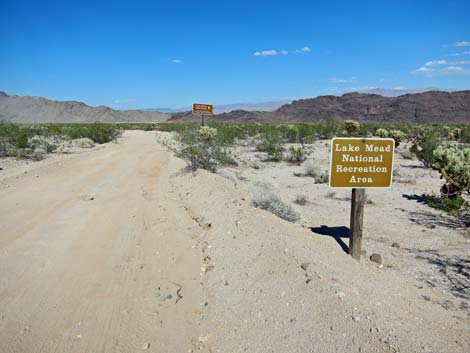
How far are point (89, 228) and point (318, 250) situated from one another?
4050 mm

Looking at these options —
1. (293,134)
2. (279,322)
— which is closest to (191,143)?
(279,322)

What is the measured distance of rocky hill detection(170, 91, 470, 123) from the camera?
101 metres

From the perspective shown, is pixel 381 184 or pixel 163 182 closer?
pixel 381 184

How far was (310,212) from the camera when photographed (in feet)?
28.5

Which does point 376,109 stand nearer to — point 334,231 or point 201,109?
point 201,109

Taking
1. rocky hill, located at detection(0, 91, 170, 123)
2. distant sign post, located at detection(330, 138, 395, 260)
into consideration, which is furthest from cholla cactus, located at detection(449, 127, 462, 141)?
rocky hill, located at detection(0, 91, 170, 123)

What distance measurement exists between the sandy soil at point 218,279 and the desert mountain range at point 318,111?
10073 cm

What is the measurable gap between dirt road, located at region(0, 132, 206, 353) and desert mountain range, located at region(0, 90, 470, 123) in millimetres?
100155

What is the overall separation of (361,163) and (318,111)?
11974 centimetres

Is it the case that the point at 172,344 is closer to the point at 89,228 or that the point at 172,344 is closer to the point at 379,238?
the point at 89,228

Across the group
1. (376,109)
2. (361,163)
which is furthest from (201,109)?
(376,109)

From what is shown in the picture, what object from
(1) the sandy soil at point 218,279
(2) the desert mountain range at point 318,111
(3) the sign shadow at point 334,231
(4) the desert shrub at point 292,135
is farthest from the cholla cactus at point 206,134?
(2) the desert mountain range at point 318,111

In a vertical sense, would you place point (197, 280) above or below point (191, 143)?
below

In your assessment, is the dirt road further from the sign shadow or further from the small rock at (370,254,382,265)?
the small rock at (370,254,382,265)
